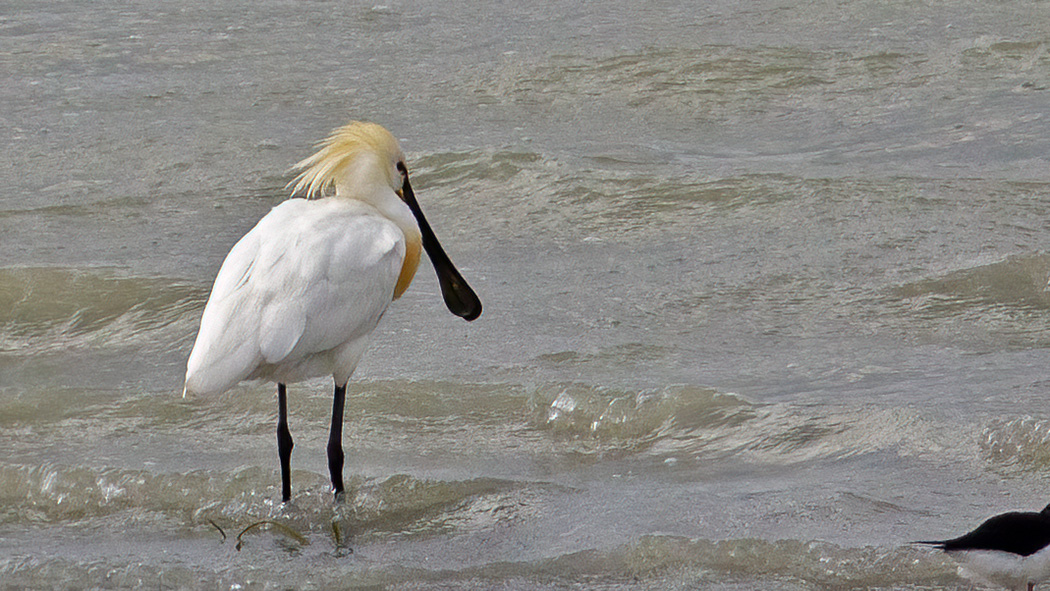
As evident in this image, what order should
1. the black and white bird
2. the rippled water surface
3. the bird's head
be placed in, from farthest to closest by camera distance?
the bird's head
the rippled water surface
the black and white bird

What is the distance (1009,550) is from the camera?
→ 4.10 meters

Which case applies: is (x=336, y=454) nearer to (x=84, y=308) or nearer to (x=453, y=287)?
(x=453, y=287)

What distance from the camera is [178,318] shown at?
7.41 meters

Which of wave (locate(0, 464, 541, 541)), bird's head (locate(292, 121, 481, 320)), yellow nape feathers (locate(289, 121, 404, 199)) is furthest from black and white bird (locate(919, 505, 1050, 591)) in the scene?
yellow nape feathers (locate(289, 121, 404, 199))

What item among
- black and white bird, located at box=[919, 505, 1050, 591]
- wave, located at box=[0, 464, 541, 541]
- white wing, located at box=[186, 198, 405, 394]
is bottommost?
wave, located at box=[0, 464, 541, 541]

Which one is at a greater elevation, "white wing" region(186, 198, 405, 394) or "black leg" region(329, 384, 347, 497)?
"white wing" region(186, 198, 405, 394)

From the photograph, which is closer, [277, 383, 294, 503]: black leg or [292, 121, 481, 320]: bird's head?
[277, 383, 294, 503]: black leg

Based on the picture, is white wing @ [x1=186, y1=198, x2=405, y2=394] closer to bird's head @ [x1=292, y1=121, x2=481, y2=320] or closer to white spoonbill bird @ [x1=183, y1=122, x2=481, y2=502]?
white spoonbill bird @ [x1=183, y1=122, x2=481, y2=502]

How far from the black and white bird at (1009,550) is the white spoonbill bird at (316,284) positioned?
7.02 ft

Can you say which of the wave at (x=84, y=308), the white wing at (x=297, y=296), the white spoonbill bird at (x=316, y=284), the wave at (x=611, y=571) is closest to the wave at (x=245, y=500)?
the white spoonbill bird at (x=316, y=284)

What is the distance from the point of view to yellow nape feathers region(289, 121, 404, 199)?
555 cm

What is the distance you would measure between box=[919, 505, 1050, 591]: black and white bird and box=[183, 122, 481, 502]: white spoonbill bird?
84.2 inches

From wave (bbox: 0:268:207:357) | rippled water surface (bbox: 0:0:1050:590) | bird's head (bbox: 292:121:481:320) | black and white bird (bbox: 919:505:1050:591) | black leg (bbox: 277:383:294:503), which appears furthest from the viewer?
wave (bbox: 0:268:207:357)

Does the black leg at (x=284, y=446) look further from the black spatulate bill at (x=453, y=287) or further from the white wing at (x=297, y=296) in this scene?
the black spatulate bill at (x=453, y=287)
